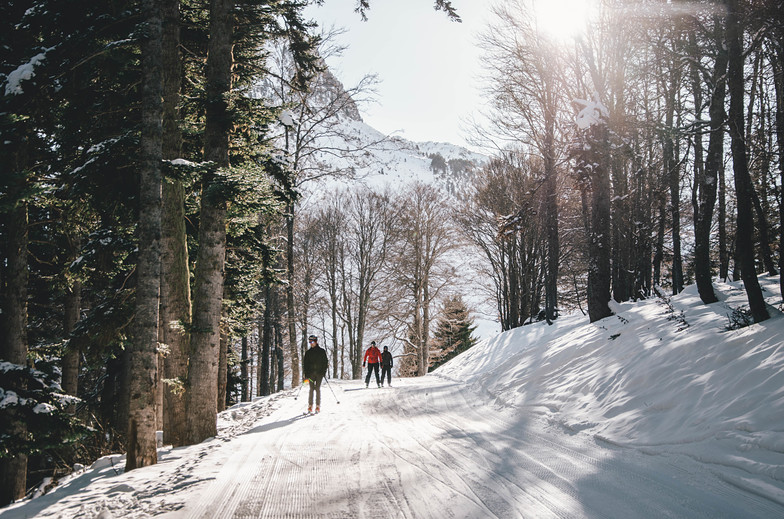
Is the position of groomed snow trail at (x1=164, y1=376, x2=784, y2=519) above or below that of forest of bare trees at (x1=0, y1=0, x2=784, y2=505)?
below

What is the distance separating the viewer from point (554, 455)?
5.64 meters

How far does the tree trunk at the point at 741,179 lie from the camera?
267 inches

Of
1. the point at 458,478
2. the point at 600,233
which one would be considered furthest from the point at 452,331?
the point at 458,478

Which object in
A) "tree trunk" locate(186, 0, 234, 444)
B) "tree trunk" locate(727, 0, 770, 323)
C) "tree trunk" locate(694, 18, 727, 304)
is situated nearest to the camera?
"tree trunk" locate(727, 0, 770, 323)

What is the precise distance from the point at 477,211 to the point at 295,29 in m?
17.1

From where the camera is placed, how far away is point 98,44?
299 inches

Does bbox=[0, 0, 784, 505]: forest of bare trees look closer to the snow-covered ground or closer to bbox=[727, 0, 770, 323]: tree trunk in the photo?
bbox=[727, 0, 770, 323]: tree trunk

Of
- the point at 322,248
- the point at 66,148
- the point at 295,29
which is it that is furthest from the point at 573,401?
the point at 322,248

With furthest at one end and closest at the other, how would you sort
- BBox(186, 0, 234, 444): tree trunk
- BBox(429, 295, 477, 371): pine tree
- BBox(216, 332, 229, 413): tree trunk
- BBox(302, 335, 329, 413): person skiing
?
1. BBox(429, 295, 477, 371): pine tree
2. BBox(216, 332, 229, 413): tree trunk
3. BBox(302, 335, 329, 413): person skiing
4. BBox(186, 0, 234, 444): tree trunk

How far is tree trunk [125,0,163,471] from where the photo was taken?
648 cm

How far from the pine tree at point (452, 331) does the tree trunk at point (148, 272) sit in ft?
79.8

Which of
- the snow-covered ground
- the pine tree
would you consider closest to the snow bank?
the snow-covered ground

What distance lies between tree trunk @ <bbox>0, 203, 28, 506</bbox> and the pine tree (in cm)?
2386

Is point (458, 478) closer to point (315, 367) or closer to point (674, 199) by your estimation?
point (315, 367)
